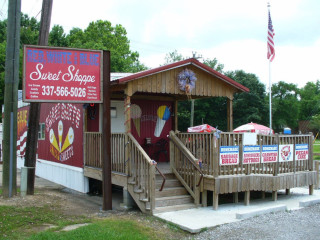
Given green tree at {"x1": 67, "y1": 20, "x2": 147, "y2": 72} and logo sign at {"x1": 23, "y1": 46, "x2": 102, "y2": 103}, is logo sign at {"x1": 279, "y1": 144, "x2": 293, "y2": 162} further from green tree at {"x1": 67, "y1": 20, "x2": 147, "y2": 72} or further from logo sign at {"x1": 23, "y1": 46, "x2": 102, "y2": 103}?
green tree at {"x1": 67, "y1": 20, "x2": 147, "y2": 72}

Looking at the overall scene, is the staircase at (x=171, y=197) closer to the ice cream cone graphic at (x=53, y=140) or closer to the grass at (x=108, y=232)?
the grass at (x=108, y=232)

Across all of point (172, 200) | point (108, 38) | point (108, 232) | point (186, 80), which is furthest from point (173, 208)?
point (108, 38)

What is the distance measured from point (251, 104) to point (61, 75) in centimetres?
3207

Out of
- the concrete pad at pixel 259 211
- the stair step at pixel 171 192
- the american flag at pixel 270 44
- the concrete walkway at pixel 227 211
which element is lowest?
the concrete walkway at pixel 227 211

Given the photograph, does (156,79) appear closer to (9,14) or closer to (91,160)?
(91,160)

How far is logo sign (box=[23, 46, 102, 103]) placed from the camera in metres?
8.22

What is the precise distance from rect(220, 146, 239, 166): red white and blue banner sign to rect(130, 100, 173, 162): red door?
151 inches

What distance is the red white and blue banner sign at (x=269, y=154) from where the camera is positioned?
9328mm

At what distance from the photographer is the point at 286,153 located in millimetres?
9844

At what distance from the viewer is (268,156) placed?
9422mm

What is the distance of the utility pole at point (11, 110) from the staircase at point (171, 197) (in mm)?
3720

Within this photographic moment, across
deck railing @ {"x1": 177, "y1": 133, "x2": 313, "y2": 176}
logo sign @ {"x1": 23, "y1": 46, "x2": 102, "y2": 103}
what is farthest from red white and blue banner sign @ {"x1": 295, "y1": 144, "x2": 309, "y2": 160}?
logo sign @ {"x1": 23, "y1": 46, "x2": 102, "y2": 103}

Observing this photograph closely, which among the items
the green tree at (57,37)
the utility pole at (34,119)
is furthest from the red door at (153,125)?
the green tree at (57,37)

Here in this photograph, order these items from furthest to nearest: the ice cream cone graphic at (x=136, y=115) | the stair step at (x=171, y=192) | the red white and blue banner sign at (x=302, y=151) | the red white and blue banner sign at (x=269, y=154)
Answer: the ice cream cone graphic at (x=136, y=115) → the red white and blue banner sign at (x=302, y=151) → the red white and blue banner sign at (x=269, y=154) → the stair step at (x=171, y=192)
